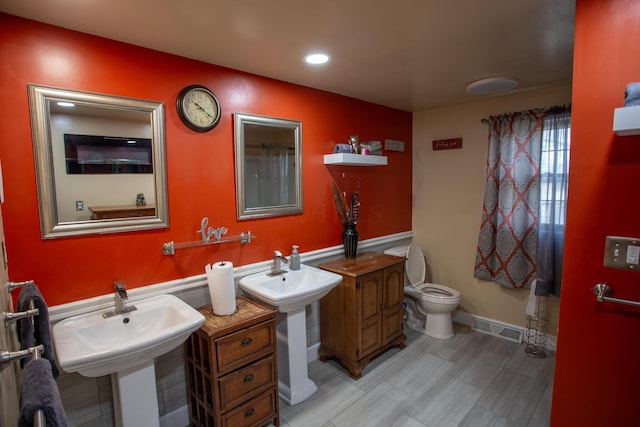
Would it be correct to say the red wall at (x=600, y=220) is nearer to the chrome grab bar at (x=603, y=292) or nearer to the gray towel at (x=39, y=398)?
the chrome grab bar at (x=603, y=292)

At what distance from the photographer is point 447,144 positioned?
346 cm

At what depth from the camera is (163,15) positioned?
1507 millimetres

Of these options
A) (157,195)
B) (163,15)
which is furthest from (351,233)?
(163,15)

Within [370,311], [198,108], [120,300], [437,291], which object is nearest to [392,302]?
[370,311]

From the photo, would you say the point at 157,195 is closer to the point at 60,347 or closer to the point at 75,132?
the point at 75,132

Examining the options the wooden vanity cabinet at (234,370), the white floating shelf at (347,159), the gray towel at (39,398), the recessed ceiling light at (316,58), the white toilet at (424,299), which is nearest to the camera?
the gray towel at (39,398)

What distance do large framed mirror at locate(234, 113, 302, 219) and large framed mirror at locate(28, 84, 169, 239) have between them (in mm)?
517

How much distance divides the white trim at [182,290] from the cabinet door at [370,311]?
1.54ft

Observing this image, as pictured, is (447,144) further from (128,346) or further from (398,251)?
(128,346)

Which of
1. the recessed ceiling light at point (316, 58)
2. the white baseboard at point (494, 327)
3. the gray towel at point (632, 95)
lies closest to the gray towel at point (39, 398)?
the gray towel at point (632, 95)

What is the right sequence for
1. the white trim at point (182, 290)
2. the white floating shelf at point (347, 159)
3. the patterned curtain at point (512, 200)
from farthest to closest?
the patterned curtain at point (512, 200), the white floating shelf at point (347, 159), the white trim at point (182, 290)

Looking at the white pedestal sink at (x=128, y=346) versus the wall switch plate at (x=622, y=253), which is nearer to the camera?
the wall switch plate at (x=622, y=253)

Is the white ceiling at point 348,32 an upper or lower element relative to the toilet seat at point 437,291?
upper

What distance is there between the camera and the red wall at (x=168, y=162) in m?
1.52
